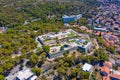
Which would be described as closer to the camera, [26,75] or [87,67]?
[26,75]

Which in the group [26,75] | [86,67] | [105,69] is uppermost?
[26,75]

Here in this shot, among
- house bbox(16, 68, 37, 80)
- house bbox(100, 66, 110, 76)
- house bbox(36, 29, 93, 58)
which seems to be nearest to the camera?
house bbox(16, 68, 37, 80)

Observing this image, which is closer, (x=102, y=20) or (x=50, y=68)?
(x=50, y=68)

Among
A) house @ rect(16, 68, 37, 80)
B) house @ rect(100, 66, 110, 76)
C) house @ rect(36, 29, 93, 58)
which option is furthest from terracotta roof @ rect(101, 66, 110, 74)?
house @ rect(16, 68, 37, 80)

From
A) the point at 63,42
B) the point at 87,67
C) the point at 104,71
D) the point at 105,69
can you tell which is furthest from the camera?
the point at 63,42

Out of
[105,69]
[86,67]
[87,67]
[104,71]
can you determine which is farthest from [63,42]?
[104,71]

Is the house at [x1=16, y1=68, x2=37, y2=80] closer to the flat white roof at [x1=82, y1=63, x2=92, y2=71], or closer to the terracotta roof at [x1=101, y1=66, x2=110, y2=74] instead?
the flat white roof at [x1=82, y1=63, x2=92, y2=71]

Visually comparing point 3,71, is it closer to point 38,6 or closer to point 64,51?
point 64,51

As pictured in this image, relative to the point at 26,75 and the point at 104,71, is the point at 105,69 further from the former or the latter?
the point at 26,75

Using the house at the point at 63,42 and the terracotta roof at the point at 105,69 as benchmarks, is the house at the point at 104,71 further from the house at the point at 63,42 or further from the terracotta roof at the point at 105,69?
the house at the point at 63,42

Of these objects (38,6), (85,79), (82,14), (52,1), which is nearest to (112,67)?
(85,79)

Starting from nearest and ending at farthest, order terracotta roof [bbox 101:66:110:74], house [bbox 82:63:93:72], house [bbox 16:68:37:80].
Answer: house [bbox 16:68:37:80]
house [bbox 82:63:93:72]
terracotta roof [bbox 101:66:110:74]
